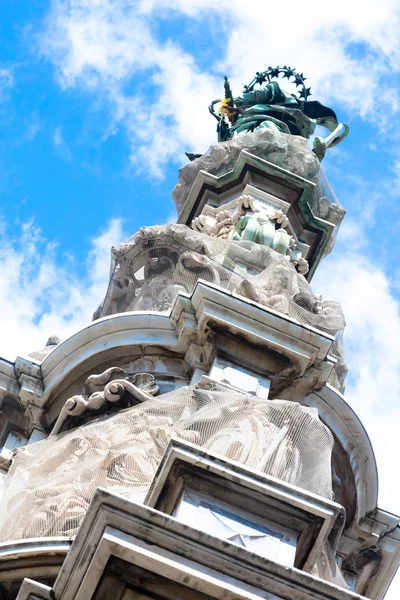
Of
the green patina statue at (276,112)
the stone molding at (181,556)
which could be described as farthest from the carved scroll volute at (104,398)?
the green patina statue at (276,112)

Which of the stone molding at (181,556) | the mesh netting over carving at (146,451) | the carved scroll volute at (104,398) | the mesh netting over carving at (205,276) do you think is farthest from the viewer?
the mesh netting over carving at (205,276)

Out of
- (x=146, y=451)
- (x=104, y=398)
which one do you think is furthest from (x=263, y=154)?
(x=146, y=451)

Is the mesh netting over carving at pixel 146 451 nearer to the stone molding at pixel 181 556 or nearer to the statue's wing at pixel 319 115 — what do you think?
A: the stone molding at pixel 181 556

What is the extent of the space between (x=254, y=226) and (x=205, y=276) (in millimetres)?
3019

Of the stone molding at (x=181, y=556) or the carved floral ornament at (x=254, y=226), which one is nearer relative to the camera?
the stone molding at (x=181, y=556)

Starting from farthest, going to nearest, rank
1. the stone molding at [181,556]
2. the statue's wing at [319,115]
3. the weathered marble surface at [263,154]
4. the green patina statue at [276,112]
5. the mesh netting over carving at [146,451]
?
the statue's wing at [319,115] → the green patina statue at [276,112] → the weathered marble surface at [263,154] → the mesh netting over carving at [146,451] → the stone molding at [181,556]

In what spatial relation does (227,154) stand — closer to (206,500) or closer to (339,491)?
(339,491)

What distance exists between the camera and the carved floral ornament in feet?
53.0

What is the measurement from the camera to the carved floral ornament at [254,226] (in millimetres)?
16152

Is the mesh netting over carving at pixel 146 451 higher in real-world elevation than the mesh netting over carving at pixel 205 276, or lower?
lower

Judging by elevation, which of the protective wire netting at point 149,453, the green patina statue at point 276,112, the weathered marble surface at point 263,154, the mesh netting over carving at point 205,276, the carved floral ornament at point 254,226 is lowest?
the protective wire netting at point 149,453

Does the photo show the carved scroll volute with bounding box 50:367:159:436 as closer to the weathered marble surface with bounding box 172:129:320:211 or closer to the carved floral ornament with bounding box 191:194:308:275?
the carved floral ornament with bounding box 191:194:308:275

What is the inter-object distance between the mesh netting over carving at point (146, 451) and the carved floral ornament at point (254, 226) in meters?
5.84

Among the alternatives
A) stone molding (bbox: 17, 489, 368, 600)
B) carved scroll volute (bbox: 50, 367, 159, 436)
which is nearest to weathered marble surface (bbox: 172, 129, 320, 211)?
carved scroll volute (bbox: 50, 367, 159, 436)
